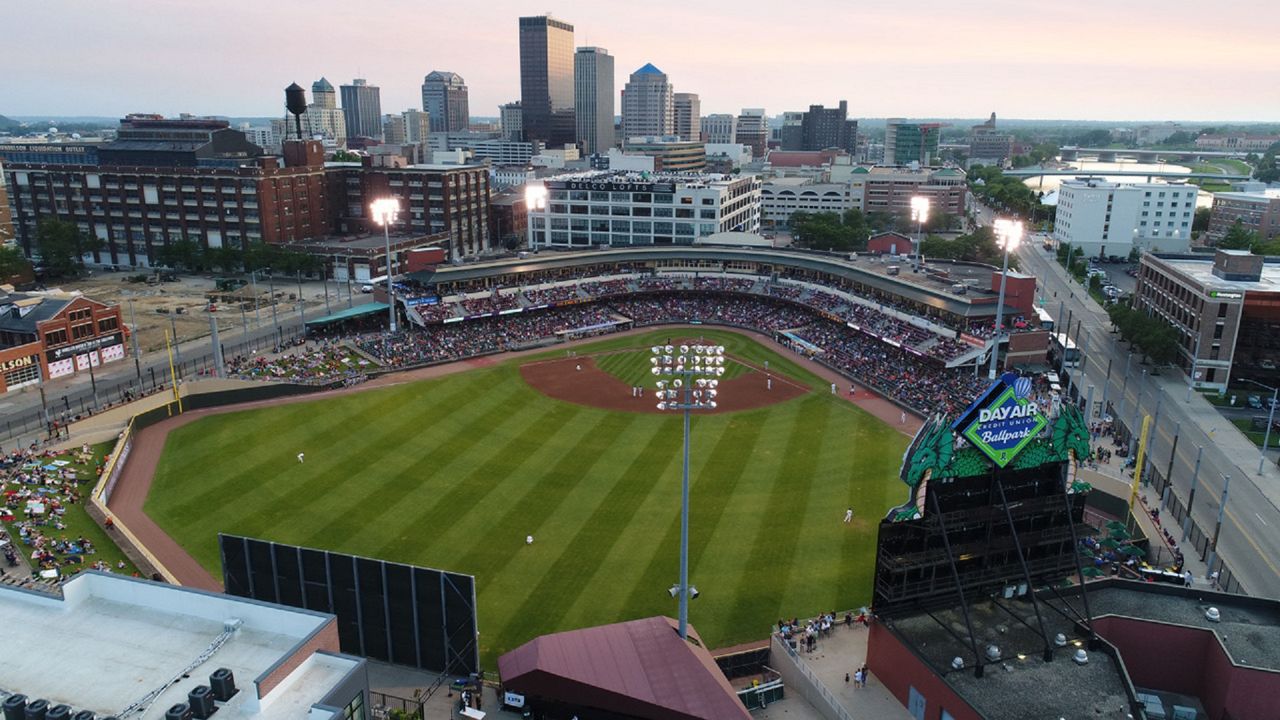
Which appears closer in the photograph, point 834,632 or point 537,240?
point 834,632

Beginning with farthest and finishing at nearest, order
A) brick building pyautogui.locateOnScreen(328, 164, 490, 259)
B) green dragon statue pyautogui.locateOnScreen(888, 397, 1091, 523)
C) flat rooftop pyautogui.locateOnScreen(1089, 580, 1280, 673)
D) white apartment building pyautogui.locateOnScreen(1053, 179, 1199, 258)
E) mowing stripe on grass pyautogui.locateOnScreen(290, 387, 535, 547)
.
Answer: white apartment building pyautogui.locateOnScreen(1053, 179, 1199, 258), brick building pyautogui.locateOnScreen(328, 164, 490, 259), mowing stripe on grass pyautogui.locateOnScreen(290, 387, 535, 547), flat rooftop pyautogui.locateOnScreen(1089, 580, 1280, 673), green dragon statue pyautogui.locateOnScreen(888, 397, 1091, 523)

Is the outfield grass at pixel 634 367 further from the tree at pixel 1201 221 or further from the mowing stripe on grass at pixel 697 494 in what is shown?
the tree at pixel 1201 221

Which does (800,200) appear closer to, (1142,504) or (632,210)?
(632,210)

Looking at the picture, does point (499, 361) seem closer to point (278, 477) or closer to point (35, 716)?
point (278, 477)

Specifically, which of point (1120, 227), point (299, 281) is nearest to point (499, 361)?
point (299, 281)

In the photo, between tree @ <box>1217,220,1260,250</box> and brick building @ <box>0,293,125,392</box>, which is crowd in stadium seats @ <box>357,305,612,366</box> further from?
tree @ <box>1217,220,1260,250</box>

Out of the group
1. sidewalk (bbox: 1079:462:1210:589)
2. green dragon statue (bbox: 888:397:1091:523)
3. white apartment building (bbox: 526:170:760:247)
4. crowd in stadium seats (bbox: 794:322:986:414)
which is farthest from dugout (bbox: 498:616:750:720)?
white apartment building (bbox: 526:170:760:247)
